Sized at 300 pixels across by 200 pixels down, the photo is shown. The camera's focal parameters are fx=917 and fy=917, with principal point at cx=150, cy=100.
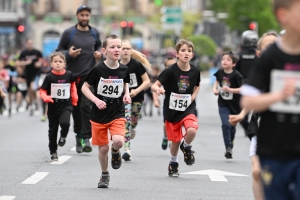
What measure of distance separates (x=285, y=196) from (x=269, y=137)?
37 centimetres

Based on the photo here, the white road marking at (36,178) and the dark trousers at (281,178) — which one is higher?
the dark trousers at (281,178)

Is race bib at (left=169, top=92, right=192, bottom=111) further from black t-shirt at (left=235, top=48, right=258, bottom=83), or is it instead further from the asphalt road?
black t-shirt at (left=235, top=48, right=258, bottom=83)

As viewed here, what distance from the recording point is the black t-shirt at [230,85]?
1370 cm

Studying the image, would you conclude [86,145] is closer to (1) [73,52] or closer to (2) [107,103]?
(1) [73,52]

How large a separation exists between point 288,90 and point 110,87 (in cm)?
491

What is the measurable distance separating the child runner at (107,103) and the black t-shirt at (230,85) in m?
3.94

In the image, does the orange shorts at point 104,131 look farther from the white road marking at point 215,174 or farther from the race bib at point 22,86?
the race bib at point 22,86

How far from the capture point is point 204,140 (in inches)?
703

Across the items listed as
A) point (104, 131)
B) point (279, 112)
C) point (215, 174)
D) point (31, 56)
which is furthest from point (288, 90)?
point (31, 56)

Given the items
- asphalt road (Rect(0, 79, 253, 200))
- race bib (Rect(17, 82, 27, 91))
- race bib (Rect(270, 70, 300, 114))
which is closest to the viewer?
race bib (Rect(270, 70, 300, 114))

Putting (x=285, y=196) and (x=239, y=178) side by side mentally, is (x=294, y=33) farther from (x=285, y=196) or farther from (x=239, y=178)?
(x=239, y=178)

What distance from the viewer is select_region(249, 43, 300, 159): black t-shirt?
17.8 ft

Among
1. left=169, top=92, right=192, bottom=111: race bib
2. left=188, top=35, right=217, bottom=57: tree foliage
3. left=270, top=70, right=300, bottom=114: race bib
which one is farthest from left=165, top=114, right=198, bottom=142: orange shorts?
left=188, top=35, right=217, bottom=57: tree foliage

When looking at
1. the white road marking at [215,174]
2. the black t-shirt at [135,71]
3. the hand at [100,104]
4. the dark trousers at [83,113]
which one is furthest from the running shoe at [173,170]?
the dark trousers at [83,113]
